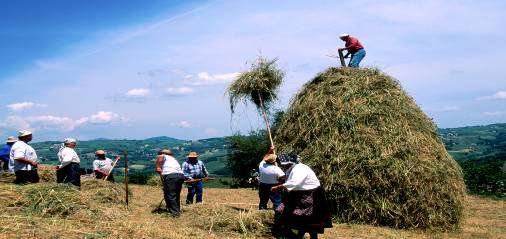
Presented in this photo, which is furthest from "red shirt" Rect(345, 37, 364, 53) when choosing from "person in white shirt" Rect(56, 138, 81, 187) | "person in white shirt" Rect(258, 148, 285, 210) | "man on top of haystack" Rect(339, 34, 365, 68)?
"person in white shirt" Rect(56, 138, 81, 187)

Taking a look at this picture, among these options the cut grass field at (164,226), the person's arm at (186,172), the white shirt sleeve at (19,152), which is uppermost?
the white shirt sleeve at (19,152)

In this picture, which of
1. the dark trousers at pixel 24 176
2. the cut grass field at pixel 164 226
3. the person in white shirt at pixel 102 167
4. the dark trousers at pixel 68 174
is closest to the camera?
the cut grass field at pixel 164 226

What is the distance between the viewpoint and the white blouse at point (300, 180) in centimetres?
830

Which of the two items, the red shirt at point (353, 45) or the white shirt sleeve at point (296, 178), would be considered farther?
the red shirt at point (353, 45)

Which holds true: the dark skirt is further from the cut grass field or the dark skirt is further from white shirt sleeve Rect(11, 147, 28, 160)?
white shirt sleeve Rect(11, 147, 28, 160)

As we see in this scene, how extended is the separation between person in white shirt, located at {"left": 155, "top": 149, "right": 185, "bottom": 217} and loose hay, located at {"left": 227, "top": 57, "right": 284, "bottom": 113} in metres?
2.73

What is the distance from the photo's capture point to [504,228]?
43.0 feet

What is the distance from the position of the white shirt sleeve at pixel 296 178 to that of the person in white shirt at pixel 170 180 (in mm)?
3837

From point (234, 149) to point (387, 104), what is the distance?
24055mm

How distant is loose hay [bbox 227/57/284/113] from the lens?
13.2 meters

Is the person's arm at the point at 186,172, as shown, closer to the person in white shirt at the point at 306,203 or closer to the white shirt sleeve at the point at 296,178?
the person in white shirt at the point at 306,203

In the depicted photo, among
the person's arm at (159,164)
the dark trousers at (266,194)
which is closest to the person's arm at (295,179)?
the dark trousers at (266,194)

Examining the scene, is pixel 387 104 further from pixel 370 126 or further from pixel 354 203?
pixel 354 203

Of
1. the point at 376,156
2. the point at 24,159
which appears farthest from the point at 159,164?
the point at 376,156
